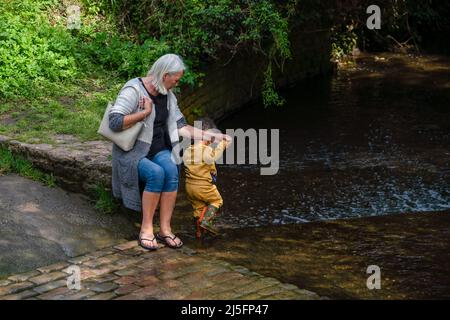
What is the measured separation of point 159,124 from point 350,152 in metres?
4.20

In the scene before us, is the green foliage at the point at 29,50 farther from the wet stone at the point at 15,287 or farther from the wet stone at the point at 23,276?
the wet stone at the point at 15,287

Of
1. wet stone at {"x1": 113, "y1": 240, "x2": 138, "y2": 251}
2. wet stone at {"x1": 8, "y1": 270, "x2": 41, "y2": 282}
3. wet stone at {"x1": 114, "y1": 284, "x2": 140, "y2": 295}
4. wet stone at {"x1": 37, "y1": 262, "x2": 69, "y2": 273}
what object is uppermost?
wet stone at {"x1": 113, "y1": 240, "x2": 138, "y2": 251}

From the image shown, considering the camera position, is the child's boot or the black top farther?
the child's boot

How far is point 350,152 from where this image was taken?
9.78 meters

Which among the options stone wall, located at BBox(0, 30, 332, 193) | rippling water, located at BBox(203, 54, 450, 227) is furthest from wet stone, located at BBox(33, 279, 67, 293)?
rippling water, located at BBox(203, 54, 450, 227)

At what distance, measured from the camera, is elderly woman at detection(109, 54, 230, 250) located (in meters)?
5.96

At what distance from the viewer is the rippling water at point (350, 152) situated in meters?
7.71

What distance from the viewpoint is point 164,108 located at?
20.5 ft

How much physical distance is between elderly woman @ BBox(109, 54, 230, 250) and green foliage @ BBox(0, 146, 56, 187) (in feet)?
3.66

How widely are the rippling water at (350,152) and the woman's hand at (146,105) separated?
5.39 feet

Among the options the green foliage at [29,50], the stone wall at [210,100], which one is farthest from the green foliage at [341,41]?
the green foliage at [29,50]

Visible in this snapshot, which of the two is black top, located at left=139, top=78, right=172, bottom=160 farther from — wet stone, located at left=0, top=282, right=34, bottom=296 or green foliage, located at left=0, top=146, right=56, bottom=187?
wet stone, located at left=0, top=282, right=34, bottom=296

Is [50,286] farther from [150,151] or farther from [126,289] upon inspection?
[150,151]
